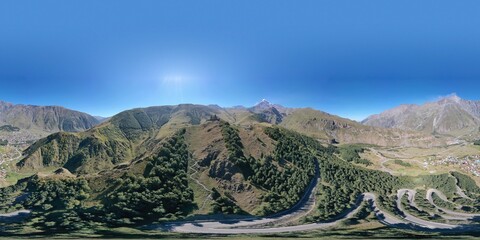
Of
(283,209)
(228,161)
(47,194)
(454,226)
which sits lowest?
(454,226)

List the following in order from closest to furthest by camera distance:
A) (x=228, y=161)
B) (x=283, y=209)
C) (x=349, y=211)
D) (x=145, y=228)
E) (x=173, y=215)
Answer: (x=145, y=228)
(x=173, y=215)
(x=283, y=209)
(x=349, y=211)
(x=228, y=161)

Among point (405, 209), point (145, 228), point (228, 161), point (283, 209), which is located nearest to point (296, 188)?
point (283, 209)

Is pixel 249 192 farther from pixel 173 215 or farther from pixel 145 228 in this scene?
pixel 145 228

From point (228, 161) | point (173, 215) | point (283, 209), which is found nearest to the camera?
point (173, 215)

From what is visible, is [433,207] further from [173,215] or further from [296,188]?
[173,215]

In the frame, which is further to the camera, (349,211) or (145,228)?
(349,211)

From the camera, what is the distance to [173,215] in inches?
6019

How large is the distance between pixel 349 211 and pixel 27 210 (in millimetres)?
166712

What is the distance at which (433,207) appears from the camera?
197750 mm

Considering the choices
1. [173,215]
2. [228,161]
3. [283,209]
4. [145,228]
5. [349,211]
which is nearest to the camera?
[145,228]

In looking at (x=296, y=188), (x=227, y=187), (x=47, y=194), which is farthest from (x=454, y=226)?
(x=47, y=194)

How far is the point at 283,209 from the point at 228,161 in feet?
144

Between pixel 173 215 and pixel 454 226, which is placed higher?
pixel 173 215

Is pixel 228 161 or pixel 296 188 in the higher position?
pixel 228 161
